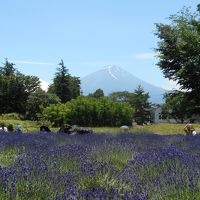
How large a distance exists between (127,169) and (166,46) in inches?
1111

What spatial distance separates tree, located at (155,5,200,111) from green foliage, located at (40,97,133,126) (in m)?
7.17

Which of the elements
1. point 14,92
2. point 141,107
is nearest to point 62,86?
point 14,92

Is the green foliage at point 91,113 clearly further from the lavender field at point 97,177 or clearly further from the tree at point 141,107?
the tree at point 141,107

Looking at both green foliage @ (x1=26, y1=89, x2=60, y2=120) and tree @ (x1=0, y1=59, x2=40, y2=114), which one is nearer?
green foliage @ (x1=26, y1=89, x2=60, y2=120)

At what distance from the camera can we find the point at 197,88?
31203 millimetres

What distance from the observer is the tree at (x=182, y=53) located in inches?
1213

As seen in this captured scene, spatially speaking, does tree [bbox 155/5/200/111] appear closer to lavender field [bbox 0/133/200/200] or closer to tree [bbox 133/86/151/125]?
lavender field [bbox 0/133/200/200]

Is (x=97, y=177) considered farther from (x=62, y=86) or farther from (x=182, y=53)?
(x=62, y=86)

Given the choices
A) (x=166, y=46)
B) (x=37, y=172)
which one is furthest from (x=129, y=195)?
(x=166, y=46)

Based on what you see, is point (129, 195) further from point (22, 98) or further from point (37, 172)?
point (22, 98)

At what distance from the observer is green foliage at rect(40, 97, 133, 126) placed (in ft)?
125

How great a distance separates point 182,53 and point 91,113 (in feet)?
33.8

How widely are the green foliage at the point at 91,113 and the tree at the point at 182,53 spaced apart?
23.5ft

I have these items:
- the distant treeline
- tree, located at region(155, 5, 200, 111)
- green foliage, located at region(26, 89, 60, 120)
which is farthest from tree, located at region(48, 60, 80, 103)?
tree, located at region(155, 5, 200, 111)
